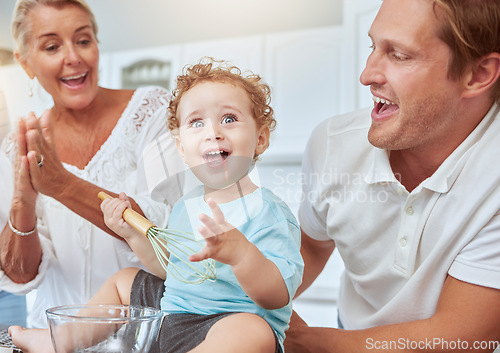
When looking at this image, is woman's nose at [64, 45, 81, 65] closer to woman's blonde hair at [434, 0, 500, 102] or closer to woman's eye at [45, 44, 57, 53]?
woman's eye at [45, 44, 57, 53]

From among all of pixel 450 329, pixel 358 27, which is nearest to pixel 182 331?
pixel 450 329

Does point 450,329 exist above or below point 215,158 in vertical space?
Answer: below

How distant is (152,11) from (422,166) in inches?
20.6

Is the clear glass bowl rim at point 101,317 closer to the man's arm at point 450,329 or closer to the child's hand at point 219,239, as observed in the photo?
the child's hand at point 219,239

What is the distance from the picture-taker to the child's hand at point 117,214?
495mm

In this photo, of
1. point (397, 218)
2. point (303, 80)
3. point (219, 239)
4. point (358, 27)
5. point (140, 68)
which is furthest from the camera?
point (303, 80)

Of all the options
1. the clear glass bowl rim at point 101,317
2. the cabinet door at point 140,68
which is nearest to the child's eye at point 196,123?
the clear glass bowl rim at point 101,317

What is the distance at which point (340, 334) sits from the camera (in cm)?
→ 67

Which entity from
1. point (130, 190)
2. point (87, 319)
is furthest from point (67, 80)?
point (87, 319)

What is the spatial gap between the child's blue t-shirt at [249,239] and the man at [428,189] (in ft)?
0.65

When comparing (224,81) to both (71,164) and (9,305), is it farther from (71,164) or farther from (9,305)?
(9,305)

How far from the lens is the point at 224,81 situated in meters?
0.48

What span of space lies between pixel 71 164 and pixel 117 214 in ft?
0.67

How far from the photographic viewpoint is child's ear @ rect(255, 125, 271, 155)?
50 centimetres
